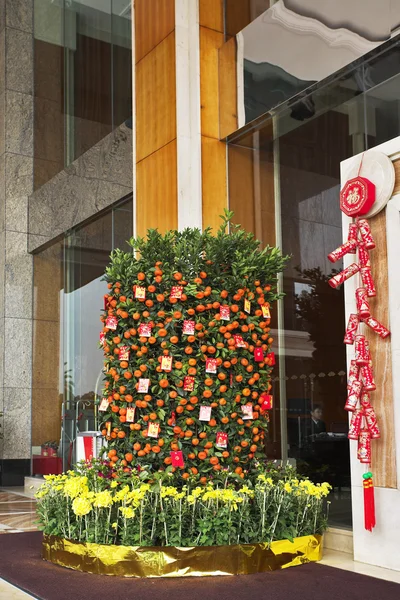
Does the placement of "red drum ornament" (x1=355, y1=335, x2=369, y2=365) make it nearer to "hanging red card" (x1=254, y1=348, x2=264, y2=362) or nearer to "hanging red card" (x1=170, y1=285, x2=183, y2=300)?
"hanging red card" (x1=254, y1=348, x2=264, y2=362)

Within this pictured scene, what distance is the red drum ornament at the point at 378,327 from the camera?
490cm

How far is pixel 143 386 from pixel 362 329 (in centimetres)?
155

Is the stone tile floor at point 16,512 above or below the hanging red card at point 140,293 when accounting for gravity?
below

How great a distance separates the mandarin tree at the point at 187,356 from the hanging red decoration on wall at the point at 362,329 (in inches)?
28.6

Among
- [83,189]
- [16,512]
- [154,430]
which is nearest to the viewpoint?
[154,430]

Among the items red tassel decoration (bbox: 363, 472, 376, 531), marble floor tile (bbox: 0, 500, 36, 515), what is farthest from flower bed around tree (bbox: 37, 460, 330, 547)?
marble floor tile (bbox: 0, 500, 36, 515)

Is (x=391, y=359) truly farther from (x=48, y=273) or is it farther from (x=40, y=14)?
(x=40, y=14)

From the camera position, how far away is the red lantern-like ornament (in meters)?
5.08

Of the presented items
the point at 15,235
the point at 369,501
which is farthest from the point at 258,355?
the point at 15,235

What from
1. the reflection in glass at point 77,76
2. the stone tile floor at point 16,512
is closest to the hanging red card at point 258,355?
the stone tile floor at point 16,512

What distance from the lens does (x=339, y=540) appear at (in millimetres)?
5723

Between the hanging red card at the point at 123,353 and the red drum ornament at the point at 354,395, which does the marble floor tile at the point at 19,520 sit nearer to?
the hanging red card at the point at 123,353

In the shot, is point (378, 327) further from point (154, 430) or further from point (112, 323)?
point (112, 323)

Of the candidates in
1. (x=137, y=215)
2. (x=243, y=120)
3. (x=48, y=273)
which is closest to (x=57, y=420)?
(x=48, y=273)
